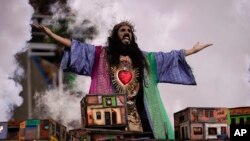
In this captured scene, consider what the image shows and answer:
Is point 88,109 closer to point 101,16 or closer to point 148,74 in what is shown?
point 148,74

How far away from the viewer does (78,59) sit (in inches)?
555

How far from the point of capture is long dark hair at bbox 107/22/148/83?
14250mm

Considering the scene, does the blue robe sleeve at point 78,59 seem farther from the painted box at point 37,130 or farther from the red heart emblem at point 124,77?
the painted box at point 37,130

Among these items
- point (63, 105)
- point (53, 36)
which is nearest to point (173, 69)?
point (53, 36)

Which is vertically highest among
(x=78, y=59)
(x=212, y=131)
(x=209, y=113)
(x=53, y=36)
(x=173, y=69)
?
(x=53, y=36)

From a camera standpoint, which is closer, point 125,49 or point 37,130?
point 37,130

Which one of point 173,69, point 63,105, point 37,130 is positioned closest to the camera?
point 37,130

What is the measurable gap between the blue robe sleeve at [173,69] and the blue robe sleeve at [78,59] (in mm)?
1014

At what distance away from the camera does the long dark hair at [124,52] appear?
561 inches

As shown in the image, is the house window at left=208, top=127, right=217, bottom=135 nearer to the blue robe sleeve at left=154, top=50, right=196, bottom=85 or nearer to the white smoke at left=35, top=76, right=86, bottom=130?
the blue robe sleeve at left=154, top=50, right=196, bottom=85

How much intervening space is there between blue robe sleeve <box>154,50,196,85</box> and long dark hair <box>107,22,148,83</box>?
27cm

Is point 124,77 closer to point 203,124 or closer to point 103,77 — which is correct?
point 103,77

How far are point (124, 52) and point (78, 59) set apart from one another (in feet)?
2.22

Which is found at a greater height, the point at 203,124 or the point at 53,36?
the point at 53,36
